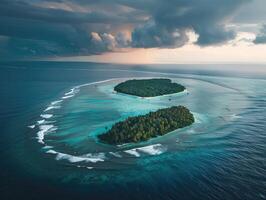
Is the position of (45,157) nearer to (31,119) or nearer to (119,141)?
(119,141)

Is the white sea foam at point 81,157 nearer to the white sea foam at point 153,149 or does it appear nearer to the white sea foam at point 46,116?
the white sea foam at point 153,149

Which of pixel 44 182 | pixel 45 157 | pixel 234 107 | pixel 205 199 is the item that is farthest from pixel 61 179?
pixel 234 107

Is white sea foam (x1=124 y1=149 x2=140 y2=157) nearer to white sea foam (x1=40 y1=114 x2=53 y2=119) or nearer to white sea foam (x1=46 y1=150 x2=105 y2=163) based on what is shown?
white sea foam (x1=46 y1=150 x2=105 y2=163)

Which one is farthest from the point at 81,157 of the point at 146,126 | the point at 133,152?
the point at 146,126

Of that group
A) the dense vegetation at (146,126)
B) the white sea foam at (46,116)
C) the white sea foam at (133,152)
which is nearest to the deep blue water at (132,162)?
the white sea foam at (133,152)

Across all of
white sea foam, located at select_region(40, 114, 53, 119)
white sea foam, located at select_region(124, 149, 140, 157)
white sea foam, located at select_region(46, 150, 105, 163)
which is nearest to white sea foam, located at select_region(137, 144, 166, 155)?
white sea foam, located at select_region(124, 149, 140, 157)

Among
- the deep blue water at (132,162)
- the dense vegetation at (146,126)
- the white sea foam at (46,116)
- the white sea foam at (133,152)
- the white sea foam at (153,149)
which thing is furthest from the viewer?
the white sea foam at (46,116)
